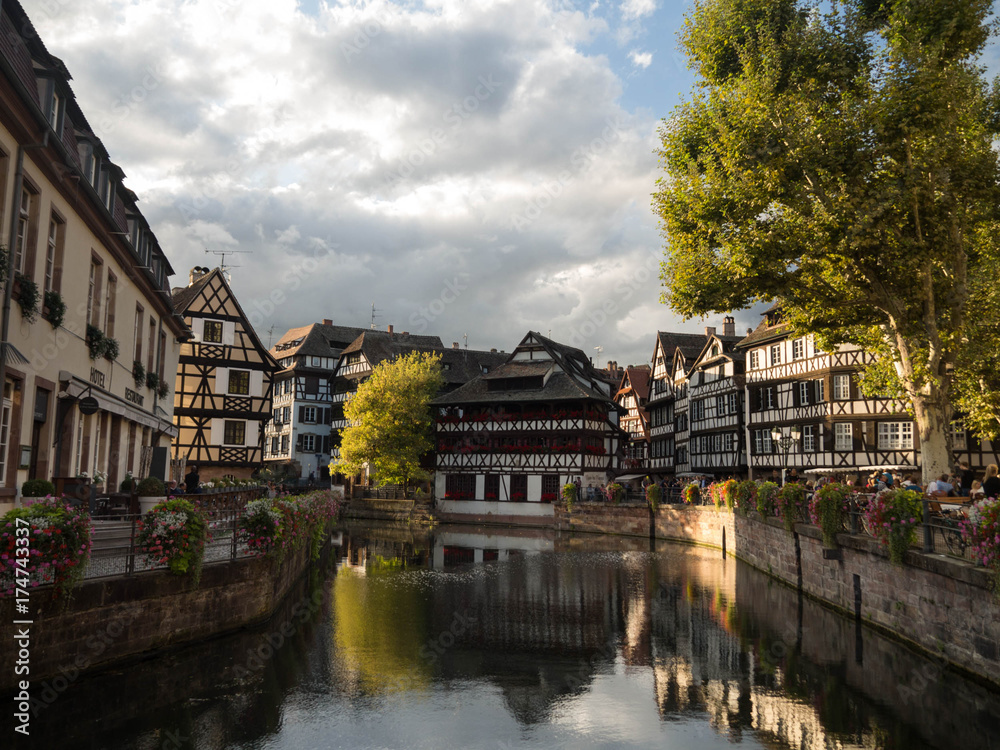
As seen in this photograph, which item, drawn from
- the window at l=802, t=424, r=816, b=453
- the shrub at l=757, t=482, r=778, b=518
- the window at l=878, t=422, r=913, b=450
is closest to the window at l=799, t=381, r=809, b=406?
the window at l=802, t=424, r=816, b=453

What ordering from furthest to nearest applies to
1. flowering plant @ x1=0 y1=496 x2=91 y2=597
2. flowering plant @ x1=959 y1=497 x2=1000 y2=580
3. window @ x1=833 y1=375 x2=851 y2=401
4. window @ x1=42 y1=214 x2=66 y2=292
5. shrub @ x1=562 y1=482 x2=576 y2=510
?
shrub @ x1=562 y1=482 x2=576 y2=510 < window @ x1=833 y1=375 x2=851 y2=401 < window @ x1=42 y1=214 x2=66 y2=292 < flowering plant @ x1=959 y1=497 x2=1000 y2=580 < flowering plant @ x1=0 y1=496 x2=91 y2=597

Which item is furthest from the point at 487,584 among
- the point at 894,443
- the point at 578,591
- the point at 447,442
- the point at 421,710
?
the point at 447,442

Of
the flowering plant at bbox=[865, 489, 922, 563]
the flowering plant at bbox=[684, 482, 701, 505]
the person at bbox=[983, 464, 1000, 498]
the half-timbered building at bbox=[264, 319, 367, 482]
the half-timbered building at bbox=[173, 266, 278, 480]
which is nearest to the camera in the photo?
the flowering plant at bbox=[865, 489, 922, 563]

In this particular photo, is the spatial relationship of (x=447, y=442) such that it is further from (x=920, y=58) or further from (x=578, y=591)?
(x=920, y=58)

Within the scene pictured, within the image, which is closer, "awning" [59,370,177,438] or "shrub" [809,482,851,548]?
"awning" [59,370,177,438]

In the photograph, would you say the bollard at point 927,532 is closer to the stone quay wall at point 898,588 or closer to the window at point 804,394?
the stone quay wall at point 898,588

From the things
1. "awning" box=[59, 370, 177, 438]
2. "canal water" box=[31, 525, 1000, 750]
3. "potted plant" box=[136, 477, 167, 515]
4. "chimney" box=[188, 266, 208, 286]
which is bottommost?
"canal water" box=[31, 525, 1000, 750]

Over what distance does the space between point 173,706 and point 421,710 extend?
3.27 metres

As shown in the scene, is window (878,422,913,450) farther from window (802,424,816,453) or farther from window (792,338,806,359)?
window (792,338,806,359)

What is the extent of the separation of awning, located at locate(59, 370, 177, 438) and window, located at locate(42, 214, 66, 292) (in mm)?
1832

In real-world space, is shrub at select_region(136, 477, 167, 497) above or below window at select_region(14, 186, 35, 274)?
below

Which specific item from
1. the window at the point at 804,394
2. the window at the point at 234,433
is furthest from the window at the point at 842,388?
the window at the point at 234,433

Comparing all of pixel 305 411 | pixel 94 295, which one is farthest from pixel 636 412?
pixel 94 295

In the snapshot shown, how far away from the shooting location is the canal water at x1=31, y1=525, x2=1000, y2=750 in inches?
391
